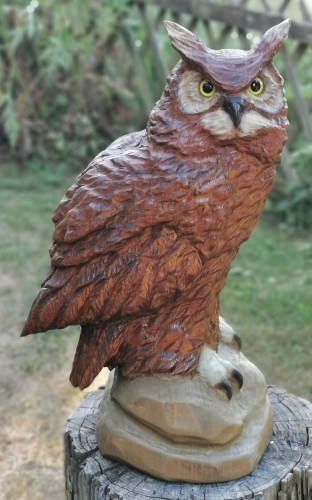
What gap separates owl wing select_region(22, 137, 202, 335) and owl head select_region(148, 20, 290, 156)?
15 centimetres

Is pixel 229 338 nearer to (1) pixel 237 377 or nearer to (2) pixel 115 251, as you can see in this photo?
(1) pixel 237 377

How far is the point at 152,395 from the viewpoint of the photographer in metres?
1.82

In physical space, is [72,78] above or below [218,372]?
above

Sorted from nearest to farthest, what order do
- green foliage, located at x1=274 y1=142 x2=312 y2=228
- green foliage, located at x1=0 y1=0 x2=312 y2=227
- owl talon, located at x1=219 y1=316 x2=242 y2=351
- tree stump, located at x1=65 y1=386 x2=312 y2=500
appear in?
tree stump, located at x1=65 y1=386 x2=312 y2=500
owl talon, located at x1=219 y1=316 x2=242 y2=351
green foliage, located at x1=274 y1=142 x2=312 y2=228
green foliage, located at x1=0 y1=0 x2=312 y2=227

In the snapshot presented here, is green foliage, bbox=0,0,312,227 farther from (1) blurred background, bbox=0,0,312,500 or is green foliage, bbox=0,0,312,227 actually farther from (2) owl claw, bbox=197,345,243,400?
(2) owl claw, bbox=197,345,243,400

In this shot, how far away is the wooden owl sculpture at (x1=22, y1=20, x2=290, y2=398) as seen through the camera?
166cm

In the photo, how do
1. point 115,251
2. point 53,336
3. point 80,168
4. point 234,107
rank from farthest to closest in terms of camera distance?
point 80,168 → point 53,336 → point 115,251 → point 234,107

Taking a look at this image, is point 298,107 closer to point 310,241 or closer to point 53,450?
point 310,241

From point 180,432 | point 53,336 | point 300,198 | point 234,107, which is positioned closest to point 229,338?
point 180,432

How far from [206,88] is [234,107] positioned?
0.10m

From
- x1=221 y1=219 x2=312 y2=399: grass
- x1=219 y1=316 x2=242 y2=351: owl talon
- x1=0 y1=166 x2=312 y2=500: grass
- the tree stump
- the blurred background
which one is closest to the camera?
the tree stump

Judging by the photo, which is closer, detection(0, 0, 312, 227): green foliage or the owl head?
the owl head

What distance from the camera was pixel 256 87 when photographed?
1.67 meters

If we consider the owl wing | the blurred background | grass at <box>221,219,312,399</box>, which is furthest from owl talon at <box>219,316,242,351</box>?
grass at <box>221,219,312,399</box>
